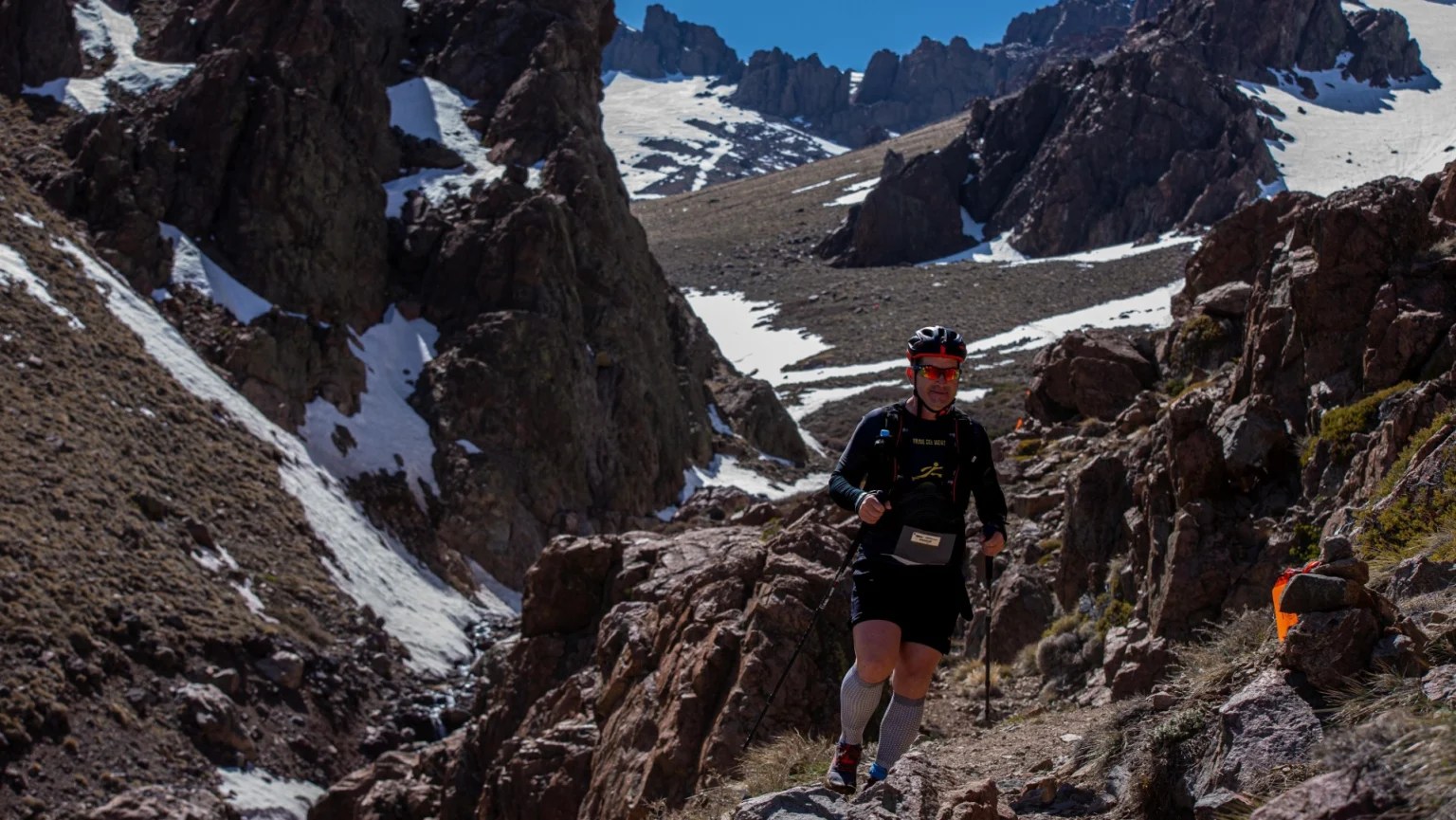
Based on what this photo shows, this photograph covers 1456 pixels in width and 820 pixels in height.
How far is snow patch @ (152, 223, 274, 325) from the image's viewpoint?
32.3 m

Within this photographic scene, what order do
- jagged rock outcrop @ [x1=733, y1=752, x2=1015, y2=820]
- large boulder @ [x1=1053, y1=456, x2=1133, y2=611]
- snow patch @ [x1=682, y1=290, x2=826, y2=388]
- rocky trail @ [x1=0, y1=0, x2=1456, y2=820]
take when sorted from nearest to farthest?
jagged rock outcrop @ [x1=733, y1=752, x2=1015, y2=820]
rocky trail @ [x1=0, y1=0, x2=1456, y2=820]
large boulder @ [x1=1053, y1=456, x2=1133, y2=611]
snow patch @ [x1=682, y1=290, x2=826, y2=388]

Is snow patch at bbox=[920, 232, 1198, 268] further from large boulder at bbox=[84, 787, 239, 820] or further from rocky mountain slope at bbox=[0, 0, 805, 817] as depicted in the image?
large boulder at bbox=[84, 787, 239, 820]

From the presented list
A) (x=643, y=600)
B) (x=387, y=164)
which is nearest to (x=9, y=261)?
(x=387, y=164)

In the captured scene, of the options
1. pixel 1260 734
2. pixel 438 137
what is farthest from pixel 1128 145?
pixel 1260 734

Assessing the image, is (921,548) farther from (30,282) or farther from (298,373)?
(298,373)

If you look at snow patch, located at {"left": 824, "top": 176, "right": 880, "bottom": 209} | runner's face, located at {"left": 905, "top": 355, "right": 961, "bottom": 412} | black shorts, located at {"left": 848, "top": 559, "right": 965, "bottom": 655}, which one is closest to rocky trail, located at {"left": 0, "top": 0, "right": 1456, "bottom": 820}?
black shorts, located at {"left": 848, "top": 559, "right": 965, "bottom": 655}

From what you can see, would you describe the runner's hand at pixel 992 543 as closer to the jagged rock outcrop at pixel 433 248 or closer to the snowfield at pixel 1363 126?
the jagged rock outcrop at pixel 433 248

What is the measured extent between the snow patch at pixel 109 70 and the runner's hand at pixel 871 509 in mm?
36818

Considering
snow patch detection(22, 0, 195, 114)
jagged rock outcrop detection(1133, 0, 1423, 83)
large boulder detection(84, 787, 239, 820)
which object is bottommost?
large boulder detection(84, 787, 239, 820)

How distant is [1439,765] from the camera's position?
3.55 metres

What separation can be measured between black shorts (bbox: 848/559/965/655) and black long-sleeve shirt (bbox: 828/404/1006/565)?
0.14 meters

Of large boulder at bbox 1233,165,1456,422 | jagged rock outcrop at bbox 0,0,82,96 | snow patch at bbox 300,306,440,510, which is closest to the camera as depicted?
large boulder at bbox 1233,165,1456,422

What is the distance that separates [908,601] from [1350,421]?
556cm

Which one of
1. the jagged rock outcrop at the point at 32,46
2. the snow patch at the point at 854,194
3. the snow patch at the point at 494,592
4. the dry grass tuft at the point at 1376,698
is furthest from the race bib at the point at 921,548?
the snow patch at the point at 854,194
